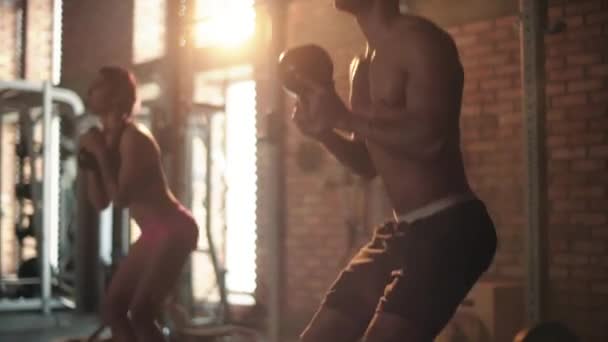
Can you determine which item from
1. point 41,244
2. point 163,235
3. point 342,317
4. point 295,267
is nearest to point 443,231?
point 342,317

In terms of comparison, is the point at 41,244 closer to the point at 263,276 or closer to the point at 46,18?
the point at 263,276

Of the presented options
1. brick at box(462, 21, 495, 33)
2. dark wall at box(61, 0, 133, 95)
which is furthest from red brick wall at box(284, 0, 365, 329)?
dark wall at box(61, 0, 133, 95)

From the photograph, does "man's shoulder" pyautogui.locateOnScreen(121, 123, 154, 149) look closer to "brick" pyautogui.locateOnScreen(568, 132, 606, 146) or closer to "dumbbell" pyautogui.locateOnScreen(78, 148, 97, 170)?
"dumbbell" pyautogui.locateOnScreen(78, 148, 97, 170)

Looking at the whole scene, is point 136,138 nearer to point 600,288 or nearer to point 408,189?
point 408,189

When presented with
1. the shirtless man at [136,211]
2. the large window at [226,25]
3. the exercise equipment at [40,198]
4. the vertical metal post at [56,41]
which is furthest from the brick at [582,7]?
the vertical metal post at [56,41]

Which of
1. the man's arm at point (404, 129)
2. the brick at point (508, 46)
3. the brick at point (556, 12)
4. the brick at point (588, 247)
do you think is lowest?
the brick at point (588, 247)

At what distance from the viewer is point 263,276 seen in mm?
6121

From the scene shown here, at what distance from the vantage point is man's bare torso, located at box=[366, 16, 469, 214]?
1857mm

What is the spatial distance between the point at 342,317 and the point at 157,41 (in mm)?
6238

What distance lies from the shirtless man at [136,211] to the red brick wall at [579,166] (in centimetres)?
218

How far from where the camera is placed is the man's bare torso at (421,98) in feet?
6.09

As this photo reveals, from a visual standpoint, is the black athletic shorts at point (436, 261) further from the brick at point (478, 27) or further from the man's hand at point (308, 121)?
the brick at point (478, 27)

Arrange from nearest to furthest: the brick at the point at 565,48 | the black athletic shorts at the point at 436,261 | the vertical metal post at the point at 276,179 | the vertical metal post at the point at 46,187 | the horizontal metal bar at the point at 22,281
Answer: the black athletic shorts at the point at 436,261 < the vertical metal post at the point at 276,179 < the brick at the point at 565,48 < the vertical metal post at the point at 46,187 < the horizontal metal bar at the point at 22,281

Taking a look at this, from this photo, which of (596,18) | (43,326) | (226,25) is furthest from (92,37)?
(596,18)
